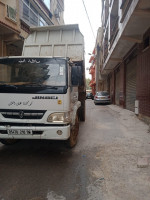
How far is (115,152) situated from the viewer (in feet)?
13.1

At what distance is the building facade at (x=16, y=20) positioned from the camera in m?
8.25

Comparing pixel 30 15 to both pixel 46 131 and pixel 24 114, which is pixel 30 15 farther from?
pixel 46 131

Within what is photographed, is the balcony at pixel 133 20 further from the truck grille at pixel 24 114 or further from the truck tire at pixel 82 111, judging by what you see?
the truck grille at pixel 24 114

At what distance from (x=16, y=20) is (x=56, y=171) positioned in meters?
8.98

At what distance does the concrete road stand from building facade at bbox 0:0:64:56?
6.90m

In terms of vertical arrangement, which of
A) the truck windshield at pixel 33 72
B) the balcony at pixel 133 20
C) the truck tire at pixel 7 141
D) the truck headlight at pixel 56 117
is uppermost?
the balcony at pixel 133 20

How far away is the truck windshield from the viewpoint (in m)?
3.43

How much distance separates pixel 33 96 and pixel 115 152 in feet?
8.30

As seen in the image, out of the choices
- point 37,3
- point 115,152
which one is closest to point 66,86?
point 115,152

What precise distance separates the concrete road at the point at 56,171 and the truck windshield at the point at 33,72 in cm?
177

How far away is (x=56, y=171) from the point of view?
3.09 m

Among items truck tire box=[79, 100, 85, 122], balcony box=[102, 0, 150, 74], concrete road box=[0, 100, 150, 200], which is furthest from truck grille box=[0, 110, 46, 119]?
balcony box=[102, 0, 150, 74]

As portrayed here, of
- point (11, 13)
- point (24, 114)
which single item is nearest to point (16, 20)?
point (11, 13)

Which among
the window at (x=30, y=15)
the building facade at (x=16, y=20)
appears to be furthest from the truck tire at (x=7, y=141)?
the window at (x=30, y=15)
